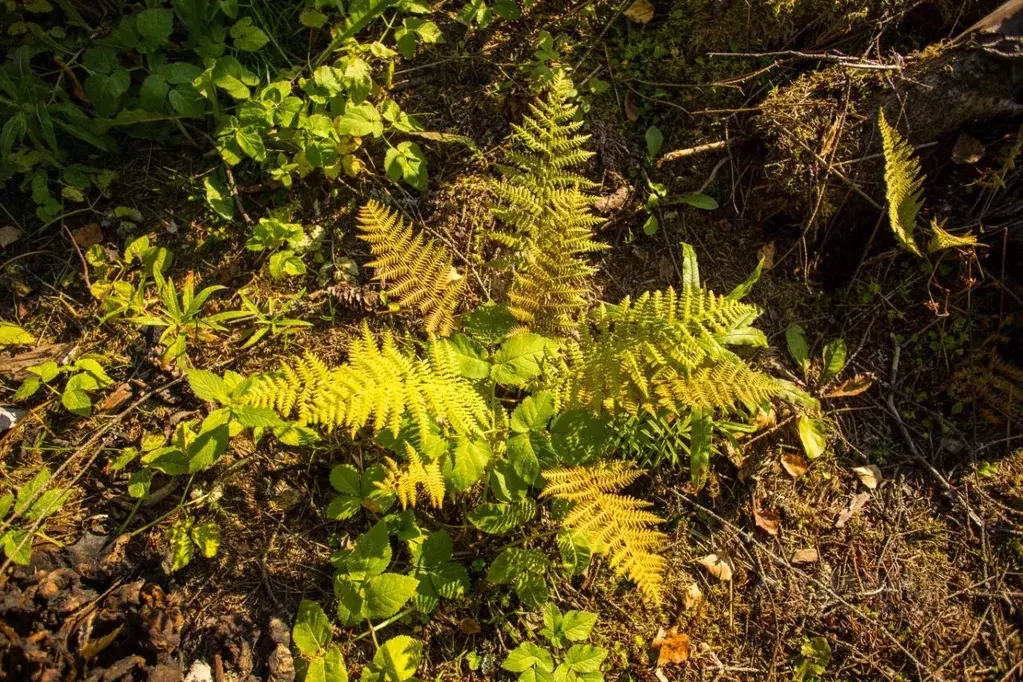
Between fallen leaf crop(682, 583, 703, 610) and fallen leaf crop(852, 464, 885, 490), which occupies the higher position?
fallen leaf crop(852, 464, 885, 490)

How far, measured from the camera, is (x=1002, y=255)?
2.75 m

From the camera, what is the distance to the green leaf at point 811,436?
8.99ft

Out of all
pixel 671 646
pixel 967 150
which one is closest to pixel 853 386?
pixel 967 150

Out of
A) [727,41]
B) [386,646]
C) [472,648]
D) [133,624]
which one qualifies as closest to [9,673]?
[133,624]

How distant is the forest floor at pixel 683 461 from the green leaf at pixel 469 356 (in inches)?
23.7

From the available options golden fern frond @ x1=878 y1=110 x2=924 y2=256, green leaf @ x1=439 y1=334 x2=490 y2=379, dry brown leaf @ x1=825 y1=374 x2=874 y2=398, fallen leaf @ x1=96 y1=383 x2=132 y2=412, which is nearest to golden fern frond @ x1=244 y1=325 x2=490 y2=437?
green leaf @ x1=439 y1=334 x2=490 y2=379

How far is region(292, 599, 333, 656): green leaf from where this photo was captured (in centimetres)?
241

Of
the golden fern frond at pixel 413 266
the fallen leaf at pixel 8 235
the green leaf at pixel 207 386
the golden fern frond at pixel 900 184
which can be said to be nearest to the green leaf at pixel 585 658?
the golden fern frond at pixel 413 266

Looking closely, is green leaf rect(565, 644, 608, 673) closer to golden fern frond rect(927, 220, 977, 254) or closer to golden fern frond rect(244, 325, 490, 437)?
golden fern frond rect(244, 325, 490, 437)

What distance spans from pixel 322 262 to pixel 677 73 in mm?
1857

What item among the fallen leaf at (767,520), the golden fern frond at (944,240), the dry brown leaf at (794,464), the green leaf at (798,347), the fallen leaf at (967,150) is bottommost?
the fallen leaf at (767,520)

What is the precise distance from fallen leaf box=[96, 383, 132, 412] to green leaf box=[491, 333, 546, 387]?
167cm

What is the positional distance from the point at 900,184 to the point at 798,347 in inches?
30.1

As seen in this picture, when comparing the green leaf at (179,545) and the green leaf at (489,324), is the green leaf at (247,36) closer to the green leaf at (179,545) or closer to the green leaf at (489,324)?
the green leaf at (489,324)
